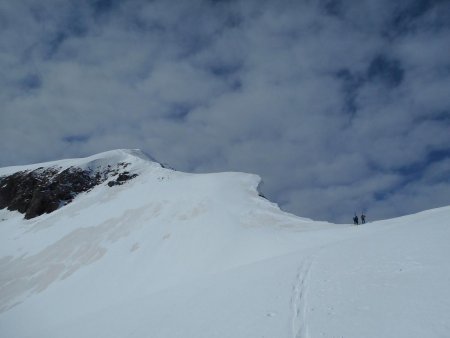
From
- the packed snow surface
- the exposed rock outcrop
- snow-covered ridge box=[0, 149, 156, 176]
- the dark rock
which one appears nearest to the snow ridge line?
the packed snow surface

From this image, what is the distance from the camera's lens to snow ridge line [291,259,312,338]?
10.8 meters

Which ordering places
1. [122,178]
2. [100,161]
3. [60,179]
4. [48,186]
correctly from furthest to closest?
[100,161] → [60,179] → [48,186] → [122,178]

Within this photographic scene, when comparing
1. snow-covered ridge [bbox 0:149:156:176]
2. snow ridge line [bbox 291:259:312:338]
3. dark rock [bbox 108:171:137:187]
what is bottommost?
snow ridge line [bbox 291:259:312:338]

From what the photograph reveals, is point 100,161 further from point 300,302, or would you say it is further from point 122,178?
point 300,302

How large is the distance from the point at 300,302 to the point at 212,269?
44.5ft

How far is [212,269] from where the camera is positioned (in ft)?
85.3

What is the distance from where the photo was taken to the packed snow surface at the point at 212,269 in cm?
1188

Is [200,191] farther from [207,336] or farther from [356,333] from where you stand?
[356,333]

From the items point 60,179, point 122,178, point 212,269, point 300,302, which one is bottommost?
point 300,302

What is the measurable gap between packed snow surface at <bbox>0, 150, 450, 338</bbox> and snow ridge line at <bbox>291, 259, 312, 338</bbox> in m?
0.06

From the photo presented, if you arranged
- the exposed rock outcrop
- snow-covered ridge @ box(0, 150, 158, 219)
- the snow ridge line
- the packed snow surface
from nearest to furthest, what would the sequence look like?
the snow ridge line
the packed snow surface
the exposed rock outcrop
snow-covered ridge @ box(0, 150, 158, 219)

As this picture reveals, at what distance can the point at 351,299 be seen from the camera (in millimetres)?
12500

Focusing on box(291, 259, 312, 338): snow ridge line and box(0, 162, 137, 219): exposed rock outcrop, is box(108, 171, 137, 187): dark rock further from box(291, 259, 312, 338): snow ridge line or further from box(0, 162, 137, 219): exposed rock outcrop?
box(291, 259, 312, 338): snow ridge line

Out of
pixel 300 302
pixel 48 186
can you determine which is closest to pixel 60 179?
pixel 48 186
